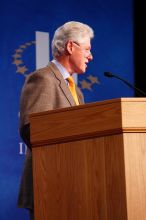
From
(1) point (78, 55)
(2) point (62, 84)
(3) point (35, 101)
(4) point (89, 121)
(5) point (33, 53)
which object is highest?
(5) point (33, 53)

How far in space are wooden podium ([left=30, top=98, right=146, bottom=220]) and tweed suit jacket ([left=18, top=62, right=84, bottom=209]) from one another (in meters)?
0.29

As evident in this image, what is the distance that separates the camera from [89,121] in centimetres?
278

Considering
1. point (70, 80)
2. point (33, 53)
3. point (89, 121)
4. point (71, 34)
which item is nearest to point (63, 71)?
point (70, 80)

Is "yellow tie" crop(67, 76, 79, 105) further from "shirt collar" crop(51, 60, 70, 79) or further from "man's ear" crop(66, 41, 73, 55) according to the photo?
"man's ear" crop(66, 41, 73, 55)

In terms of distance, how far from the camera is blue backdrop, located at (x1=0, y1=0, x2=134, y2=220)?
443 centimetres

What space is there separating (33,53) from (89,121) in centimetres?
194

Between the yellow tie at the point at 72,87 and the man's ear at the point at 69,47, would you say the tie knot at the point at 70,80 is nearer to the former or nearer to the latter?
the yellow tie at the point at 72,87

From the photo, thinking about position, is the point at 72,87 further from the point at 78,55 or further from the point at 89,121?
the point at 89,121

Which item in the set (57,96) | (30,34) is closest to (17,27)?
(30,34)

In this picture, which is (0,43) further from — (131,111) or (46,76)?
(131,111)

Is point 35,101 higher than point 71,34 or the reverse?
the reverse

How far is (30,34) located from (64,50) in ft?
3.58

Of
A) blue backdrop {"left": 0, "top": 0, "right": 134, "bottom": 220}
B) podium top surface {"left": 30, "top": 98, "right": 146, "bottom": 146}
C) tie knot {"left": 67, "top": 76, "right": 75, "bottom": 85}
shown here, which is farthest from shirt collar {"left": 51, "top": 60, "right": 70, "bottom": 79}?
blue backdrop {"left": 0, "top": 0, "right": 134, "bottom": 220}

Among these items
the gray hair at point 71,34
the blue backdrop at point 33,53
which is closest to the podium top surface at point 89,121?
the gray hair at point 71,34
